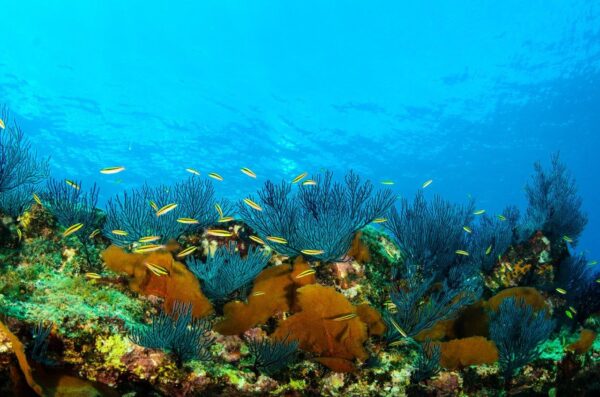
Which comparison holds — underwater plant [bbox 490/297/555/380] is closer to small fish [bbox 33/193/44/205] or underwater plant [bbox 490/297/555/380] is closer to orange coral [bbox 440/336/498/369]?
orange coral [bbox 440/336/498/369]

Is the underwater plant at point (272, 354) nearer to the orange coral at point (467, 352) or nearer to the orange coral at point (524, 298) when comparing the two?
the orange coral at point (467, 352)

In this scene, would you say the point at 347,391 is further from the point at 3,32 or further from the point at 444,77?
the point at 3,32

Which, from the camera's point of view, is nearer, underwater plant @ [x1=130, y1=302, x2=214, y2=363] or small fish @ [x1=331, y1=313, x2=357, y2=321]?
underwater plant @ [x1=130, y1=302, x2=214, y2=363]

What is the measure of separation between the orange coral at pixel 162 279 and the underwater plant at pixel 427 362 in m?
2.62

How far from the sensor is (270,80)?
43.6 metres

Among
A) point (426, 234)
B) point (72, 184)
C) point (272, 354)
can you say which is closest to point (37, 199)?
point (72, 184)

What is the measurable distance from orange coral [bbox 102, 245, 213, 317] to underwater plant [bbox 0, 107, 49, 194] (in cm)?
238

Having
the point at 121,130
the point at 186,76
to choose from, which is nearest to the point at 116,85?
the point at 121,130

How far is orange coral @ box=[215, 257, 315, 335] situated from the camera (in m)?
4.51

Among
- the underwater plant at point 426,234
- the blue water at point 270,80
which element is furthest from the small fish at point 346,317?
the blue water at point 270,80

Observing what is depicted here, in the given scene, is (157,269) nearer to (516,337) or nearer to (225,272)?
(225,272)

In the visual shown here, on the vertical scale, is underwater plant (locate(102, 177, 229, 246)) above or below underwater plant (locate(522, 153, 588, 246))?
below

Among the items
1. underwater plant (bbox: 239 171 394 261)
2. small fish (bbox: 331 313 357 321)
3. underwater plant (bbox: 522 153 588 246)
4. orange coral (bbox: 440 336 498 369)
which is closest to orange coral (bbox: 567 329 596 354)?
orange coral (bbox: 440 336 498 369)

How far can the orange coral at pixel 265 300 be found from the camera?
4.51m
